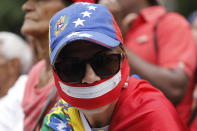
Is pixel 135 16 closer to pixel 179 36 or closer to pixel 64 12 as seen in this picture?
pixel 179 36

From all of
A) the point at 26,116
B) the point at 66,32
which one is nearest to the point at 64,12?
the point at 66,32

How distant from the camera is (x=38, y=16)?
3225mm

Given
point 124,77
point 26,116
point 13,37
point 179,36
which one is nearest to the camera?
point 124,77

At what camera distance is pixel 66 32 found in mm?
1982

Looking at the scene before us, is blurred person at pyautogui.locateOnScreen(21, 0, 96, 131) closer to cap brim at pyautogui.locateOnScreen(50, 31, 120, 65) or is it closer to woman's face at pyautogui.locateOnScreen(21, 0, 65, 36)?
woman's face at pyautogui.locateOnScreen(21, 0, 65, 36)

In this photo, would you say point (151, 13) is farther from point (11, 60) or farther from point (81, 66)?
point (81, 66)

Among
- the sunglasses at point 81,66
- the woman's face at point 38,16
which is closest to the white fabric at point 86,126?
the sunglasses at point 81,66

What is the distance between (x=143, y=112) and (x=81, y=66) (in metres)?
0.35

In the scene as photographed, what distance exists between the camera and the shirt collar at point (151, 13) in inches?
141

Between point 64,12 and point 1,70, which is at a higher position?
point 64,12

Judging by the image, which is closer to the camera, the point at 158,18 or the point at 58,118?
the point at 58,118

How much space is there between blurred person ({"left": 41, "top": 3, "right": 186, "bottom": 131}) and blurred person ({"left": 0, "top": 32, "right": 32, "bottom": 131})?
0.85 m

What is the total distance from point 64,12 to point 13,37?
186 centimetres

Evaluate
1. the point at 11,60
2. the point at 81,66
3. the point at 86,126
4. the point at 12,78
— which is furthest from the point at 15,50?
the point at 81,66
